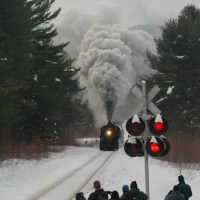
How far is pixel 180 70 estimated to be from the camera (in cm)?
4247

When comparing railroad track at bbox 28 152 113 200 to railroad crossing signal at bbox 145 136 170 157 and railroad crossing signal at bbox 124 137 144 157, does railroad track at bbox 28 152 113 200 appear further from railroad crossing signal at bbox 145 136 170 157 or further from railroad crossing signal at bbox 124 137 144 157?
railroad crossing signal at bbox 145 136 170 157

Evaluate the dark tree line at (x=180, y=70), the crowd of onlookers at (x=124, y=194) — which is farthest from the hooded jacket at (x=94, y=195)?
the dark tree line at (x=180, y=70)

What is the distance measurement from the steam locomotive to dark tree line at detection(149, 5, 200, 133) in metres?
8.71

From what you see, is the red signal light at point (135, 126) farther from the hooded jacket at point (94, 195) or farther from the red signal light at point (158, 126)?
the hooded jacket at point (94, 195)

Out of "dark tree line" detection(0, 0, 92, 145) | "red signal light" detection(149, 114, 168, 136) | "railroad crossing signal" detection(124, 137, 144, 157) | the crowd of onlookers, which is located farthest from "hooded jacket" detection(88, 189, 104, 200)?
"dark tree line" detection(0, 0, 92, 145)

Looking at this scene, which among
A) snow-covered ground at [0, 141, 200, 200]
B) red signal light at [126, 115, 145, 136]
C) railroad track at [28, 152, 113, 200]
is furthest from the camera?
snow-covered ground at [0, 141, 200, 200]

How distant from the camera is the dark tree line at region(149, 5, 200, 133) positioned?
4197 cm

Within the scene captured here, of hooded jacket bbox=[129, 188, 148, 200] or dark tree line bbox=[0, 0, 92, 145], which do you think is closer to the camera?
hooded jacket bbox=[129, 188, 148, 200]

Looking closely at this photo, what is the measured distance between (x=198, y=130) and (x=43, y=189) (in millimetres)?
25291

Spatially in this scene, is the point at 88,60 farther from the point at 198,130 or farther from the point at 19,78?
the point at 19,78

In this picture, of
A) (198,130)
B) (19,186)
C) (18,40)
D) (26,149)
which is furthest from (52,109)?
(19,186)

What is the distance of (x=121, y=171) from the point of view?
83.4ft

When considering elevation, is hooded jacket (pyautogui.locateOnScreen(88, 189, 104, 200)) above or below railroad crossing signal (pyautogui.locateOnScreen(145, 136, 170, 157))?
below

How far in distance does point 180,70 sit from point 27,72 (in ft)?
54.3
